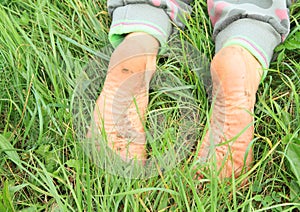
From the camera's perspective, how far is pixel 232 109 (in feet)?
4.24

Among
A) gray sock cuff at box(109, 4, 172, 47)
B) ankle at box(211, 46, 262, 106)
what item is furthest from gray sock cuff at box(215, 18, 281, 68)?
gray sock cuff at box(109, 4, 172, 47)

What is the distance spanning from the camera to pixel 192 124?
1.35m

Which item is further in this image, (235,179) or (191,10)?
(191,10)

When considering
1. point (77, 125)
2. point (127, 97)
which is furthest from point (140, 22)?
point (77, 125)

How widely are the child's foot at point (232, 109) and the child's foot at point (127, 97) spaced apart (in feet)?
0.54

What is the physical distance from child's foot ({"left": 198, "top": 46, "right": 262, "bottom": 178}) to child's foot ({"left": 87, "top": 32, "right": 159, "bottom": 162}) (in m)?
0.16

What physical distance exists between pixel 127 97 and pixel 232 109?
0.26 meters

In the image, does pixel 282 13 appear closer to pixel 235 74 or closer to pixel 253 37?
pixel 253 37

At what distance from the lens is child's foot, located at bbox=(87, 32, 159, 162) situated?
1291mm

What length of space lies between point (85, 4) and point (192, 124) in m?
0.53

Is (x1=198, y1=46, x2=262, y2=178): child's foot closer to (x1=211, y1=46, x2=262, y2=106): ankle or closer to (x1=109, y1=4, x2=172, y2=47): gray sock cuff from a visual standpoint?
(x1=211, y1=46, x2=262, y2=106): ankle

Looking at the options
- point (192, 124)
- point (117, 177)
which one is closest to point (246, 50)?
point (192, 124)

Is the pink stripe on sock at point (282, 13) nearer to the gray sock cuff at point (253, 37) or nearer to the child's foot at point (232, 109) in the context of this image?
the gray sock cuff at point (253, 37)

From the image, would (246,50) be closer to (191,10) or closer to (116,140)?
(191,10)
